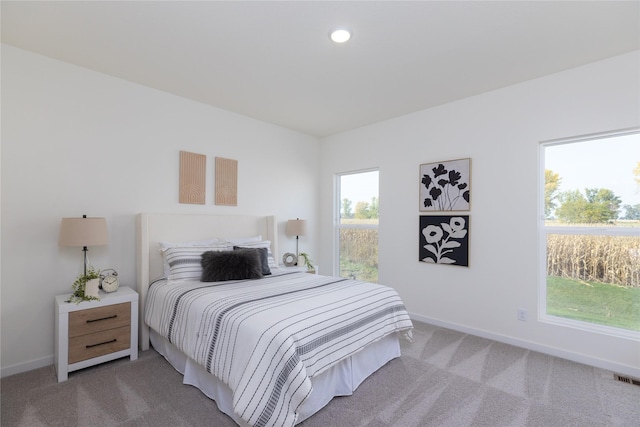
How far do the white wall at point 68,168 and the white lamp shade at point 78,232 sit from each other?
0.31 metres

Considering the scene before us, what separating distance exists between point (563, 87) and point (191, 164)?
3.87m

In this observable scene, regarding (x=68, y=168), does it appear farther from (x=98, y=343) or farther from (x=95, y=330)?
(x=98, y=343)

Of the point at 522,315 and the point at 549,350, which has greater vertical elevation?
the point at 522,315

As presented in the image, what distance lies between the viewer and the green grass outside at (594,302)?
2576 mm

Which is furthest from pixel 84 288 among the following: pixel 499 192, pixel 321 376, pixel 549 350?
pixel 549 350

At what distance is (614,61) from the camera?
256 centimetres

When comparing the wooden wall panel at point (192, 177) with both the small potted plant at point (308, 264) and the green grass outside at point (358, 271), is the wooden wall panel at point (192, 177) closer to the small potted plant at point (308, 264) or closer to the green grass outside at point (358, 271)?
the small potted plant at point (308, 264)

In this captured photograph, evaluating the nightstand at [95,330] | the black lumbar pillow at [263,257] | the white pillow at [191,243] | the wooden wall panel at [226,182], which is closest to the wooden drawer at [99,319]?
the nightstand at [95,330]

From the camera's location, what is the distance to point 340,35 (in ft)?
7.41

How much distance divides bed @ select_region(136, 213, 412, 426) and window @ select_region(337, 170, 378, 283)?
149cm

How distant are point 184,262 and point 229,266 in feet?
1.46

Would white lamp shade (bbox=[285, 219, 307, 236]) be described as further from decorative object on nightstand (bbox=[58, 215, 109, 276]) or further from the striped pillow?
decorative object on nightstand (bbox=[58, 215, 109, 276])

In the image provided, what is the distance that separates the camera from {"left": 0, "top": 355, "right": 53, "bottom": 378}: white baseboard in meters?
2.38

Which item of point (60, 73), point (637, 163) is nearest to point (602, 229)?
point (637, 163)
